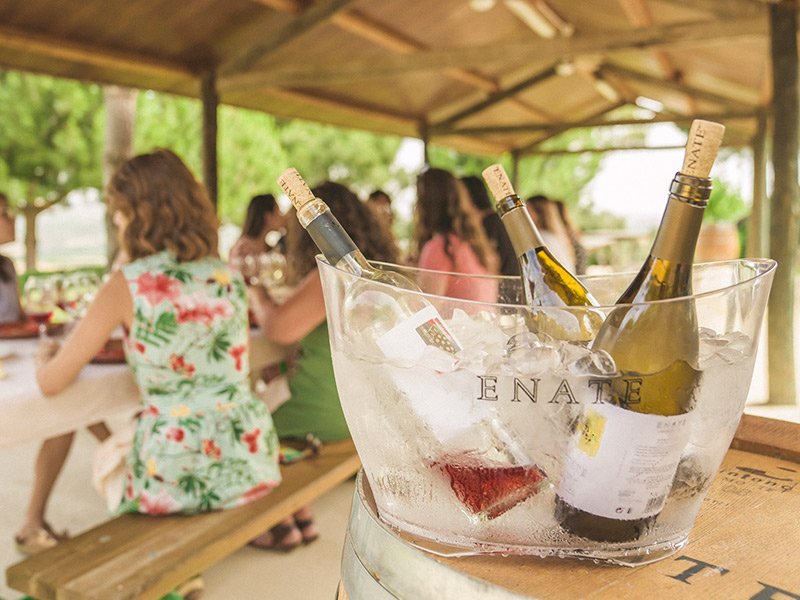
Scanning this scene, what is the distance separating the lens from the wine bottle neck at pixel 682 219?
1.57 ft

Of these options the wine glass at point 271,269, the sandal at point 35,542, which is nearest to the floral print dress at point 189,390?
the sandal at point 35,542

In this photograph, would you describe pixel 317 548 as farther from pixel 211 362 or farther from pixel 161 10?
pixel 161 10

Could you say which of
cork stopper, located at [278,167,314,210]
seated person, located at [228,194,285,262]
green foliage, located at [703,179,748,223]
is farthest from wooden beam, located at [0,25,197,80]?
green foliage, located at [703,179,748,223]

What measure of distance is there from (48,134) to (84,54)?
7.23 m

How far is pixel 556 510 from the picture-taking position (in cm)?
50

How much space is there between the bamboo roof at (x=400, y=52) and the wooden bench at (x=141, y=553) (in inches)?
149

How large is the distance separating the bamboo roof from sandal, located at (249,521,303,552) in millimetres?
3684

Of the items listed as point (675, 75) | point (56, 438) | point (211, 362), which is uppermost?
point (675, 75)

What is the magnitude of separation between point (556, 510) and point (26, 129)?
12066 mm

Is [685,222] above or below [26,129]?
below

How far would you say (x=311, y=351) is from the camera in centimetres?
246

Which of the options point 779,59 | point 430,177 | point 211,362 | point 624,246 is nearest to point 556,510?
point 211,362

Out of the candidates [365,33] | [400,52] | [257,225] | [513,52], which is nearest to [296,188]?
[257,225]

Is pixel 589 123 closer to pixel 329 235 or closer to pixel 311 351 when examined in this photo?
pixel 311 351
